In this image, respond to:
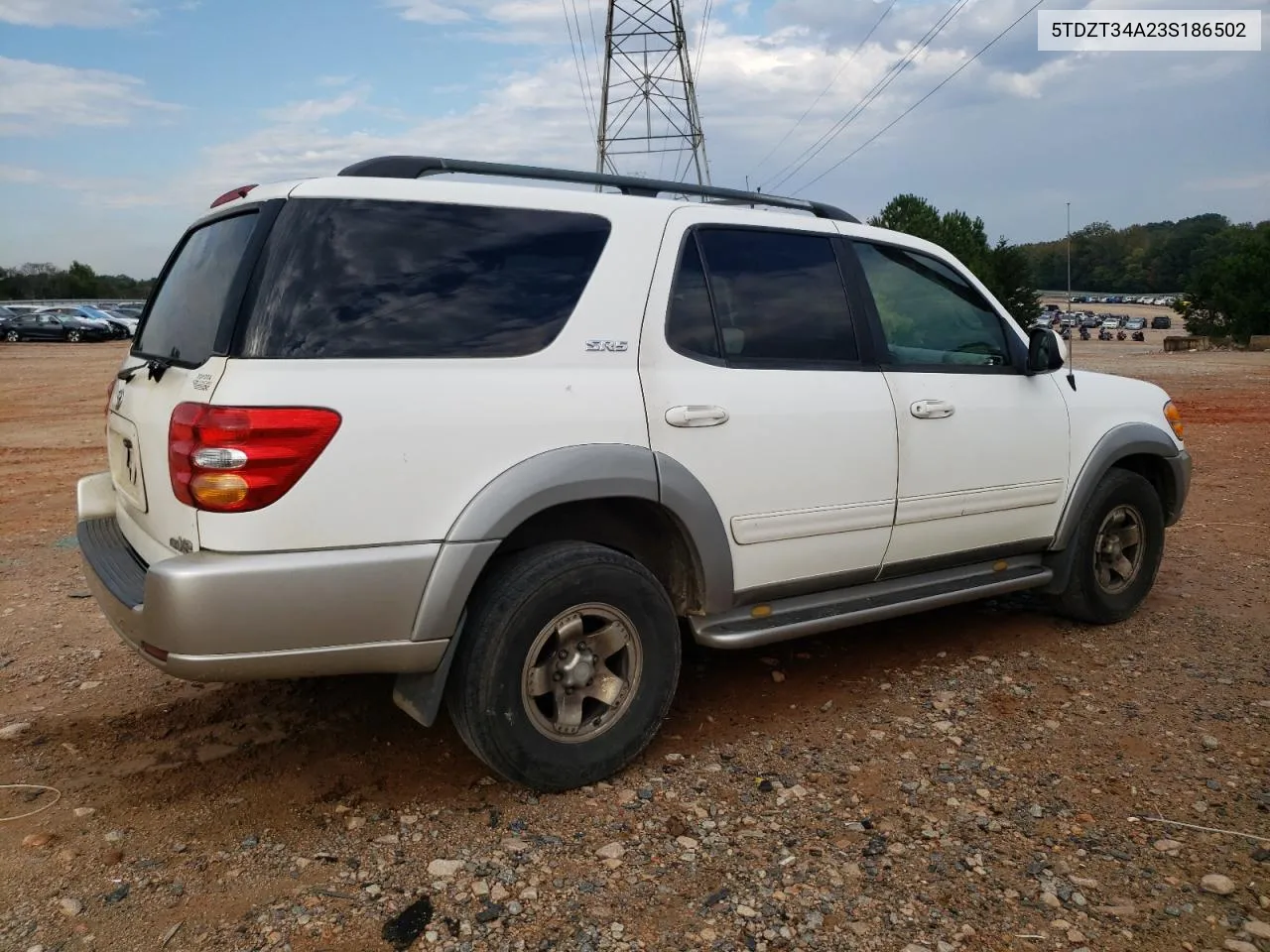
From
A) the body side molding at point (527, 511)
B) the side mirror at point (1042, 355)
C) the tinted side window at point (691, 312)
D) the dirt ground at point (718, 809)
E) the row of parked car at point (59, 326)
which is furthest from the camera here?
the row of parked car at point (59, 326)

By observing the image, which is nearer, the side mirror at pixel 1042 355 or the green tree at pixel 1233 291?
the side mirror at pixel 1042 355

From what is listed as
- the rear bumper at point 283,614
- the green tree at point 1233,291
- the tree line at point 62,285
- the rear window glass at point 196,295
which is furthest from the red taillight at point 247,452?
the tree line at point 62,285

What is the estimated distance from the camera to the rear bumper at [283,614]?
8.92 feet

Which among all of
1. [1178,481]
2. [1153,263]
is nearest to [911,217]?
[1178,481]

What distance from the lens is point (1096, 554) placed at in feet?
15.9

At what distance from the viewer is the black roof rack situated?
323 cm

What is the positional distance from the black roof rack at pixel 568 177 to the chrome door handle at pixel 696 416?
2.92ft

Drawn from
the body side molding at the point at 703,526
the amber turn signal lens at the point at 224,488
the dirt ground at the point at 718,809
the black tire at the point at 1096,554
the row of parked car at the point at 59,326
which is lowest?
the dirt ground at the point at 718,809

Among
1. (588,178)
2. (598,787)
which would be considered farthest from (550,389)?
(598,787)

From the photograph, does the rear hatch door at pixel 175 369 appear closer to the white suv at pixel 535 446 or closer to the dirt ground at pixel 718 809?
the white suv at pixel 535 446

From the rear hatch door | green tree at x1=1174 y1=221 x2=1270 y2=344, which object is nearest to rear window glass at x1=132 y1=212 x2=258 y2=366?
the rear hatch door

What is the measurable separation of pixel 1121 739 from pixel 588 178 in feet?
9.14

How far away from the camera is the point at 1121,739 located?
3.70m

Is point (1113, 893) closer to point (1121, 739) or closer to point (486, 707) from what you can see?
point (1121, 739)
